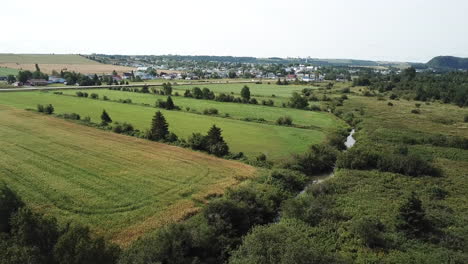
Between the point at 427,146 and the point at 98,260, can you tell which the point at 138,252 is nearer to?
the point at 98,260

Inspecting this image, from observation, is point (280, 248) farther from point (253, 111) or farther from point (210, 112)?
point (253, 111)

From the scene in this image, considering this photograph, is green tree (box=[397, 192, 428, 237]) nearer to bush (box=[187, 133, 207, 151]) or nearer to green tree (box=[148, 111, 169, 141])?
bush (box=[187, 133, 207, 151])

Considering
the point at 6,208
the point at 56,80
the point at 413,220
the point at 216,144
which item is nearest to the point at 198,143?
the point at 216,144

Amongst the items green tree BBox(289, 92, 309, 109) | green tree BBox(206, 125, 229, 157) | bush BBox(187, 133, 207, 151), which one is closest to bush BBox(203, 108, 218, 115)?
green tree BBox(289, 92, 309, 109)

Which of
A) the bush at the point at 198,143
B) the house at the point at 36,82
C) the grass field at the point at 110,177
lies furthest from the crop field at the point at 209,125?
the house at the point at 36,82

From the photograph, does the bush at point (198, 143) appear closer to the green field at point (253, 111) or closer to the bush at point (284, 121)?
the bush at point (284, 121)

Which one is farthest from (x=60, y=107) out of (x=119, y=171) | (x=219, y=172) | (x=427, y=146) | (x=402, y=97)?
(x=402, y=97)
